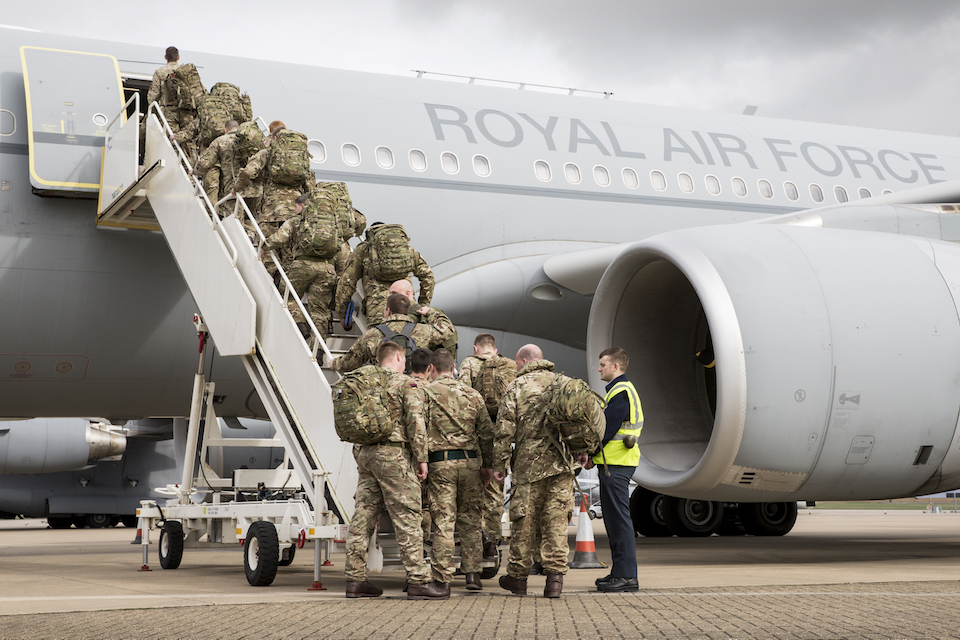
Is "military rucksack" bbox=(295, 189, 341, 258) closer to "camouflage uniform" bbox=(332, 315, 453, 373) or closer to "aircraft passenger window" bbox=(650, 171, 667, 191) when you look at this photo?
"camouflage uniform" bbox=(332, 315, 453, 373)

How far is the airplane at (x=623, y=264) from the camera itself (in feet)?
23.8

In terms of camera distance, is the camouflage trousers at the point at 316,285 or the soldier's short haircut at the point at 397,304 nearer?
the soldier's short haircut at the point at 397,304

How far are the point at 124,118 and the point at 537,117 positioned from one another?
4.22 meters

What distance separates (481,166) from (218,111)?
273 centimetres

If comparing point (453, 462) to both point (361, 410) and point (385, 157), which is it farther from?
point (385, 157)

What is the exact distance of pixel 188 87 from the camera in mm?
9297

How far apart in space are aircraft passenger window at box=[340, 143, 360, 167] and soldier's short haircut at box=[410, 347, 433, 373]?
13.7 feet

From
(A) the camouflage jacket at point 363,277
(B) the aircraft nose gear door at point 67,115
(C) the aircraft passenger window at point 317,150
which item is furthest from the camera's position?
(C) the aircraft passenger window at point 317,150

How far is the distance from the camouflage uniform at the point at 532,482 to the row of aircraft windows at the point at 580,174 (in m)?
4.30

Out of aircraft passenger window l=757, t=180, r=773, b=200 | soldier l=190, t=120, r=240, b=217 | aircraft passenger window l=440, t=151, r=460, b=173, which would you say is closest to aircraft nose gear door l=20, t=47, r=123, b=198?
soldier l=190, t=120, r=240, b=217

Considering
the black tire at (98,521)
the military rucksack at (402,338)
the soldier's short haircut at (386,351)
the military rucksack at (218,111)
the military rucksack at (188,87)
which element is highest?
the military rucksack at (188,87)

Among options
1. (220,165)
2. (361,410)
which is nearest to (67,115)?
(220,165)

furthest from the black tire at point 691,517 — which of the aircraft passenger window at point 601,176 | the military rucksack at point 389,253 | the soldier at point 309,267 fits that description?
the military rucksack at point 389,253

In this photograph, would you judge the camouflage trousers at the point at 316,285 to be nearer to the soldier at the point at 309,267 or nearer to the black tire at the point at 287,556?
the soldier at the point at 309,267
